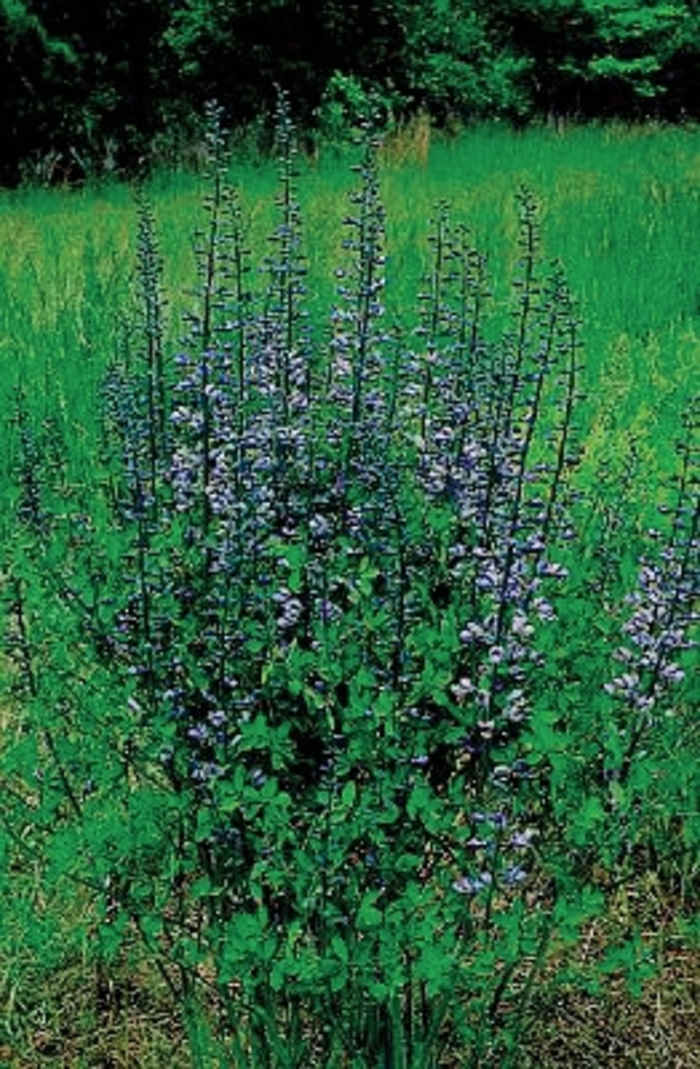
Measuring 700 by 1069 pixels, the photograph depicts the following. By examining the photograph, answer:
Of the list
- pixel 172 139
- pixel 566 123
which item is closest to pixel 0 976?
pixel 172 139

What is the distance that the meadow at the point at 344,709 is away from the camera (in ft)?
6.99

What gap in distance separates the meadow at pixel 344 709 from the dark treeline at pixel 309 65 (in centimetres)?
749

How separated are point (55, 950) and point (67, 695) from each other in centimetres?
68

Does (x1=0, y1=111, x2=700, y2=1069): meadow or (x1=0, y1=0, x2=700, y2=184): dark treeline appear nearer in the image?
(x1=0, y1=111, x2=700, y2=1069): meadow

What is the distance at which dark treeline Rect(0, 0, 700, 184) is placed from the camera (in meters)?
12.0

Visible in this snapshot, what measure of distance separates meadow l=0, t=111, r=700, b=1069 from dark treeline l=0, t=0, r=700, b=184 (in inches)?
295

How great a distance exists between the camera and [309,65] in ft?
47.1

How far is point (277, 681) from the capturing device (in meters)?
2.23

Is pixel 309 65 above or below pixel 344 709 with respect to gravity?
below

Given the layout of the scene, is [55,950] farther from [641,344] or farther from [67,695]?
[641,344]

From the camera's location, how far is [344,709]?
6.99ft

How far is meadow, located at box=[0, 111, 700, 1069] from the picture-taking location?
83.9 inches

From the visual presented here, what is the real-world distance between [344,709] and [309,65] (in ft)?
43.0

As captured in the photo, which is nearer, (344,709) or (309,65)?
(344,709)
